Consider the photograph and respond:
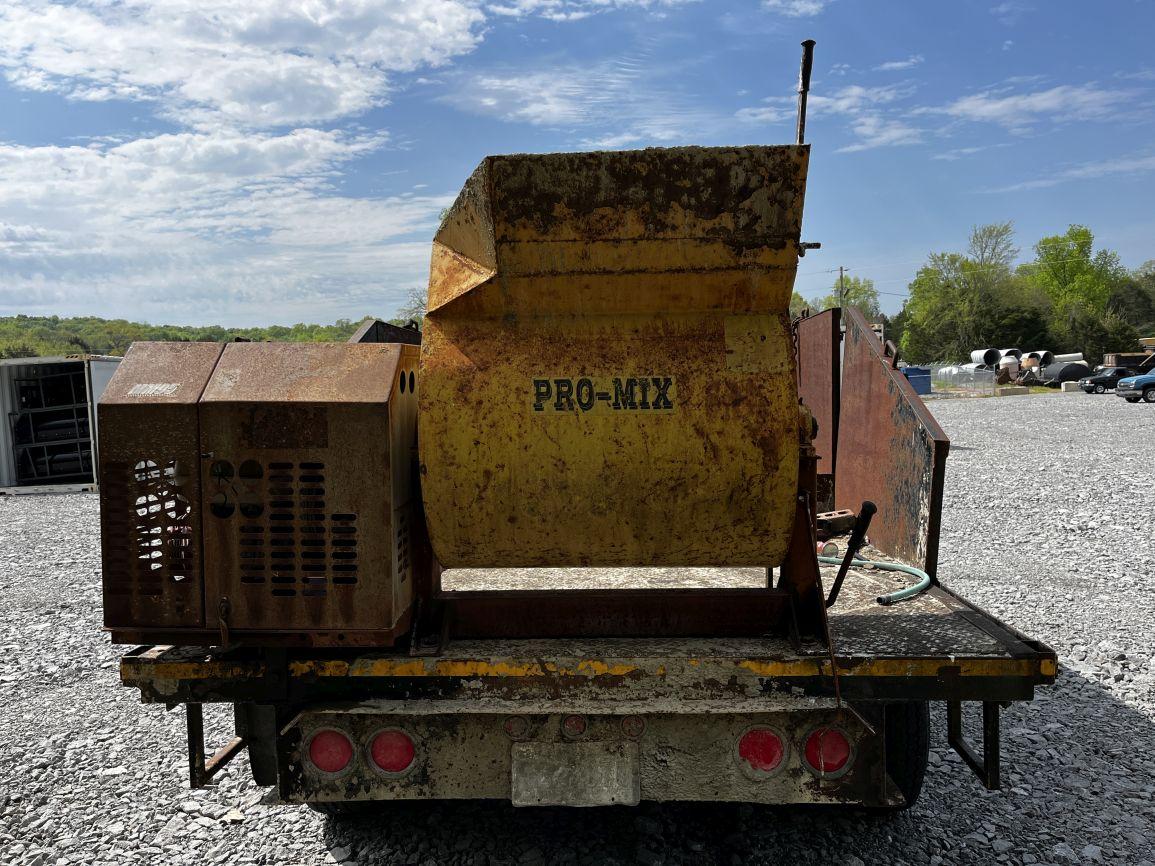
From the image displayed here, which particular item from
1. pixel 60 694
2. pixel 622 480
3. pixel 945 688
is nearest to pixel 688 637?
pixel 622 480

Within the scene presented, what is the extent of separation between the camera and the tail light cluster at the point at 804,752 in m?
2.57

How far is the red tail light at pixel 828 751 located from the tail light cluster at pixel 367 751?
1.25 meters

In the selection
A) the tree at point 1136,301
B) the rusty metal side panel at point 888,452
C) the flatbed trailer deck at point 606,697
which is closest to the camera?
the flatbed trailer deck at point 606,697

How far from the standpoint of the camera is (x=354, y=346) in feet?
8.54

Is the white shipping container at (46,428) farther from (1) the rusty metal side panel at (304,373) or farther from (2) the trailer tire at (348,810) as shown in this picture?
(1) the rusty metal side panel at (304,373)

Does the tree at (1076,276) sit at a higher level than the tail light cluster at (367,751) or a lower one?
higher

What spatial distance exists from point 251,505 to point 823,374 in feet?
9.53

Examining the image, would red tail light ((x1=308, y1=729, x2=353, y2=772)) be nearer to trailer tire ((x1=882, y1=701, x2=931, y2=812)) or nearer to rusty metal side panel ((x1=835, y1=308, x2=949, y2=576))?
trailer tire ((x1=882, y1=701, x2=931, y2=812))

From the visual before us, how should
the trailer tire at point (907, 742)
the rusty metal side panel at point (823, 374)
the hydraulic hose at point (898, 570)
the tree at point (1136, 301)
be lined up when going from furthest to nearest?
the tree at point (1136, 301)
the rusty metal side panel at point (823, 374)
the hydraulic hose at point (898, 570)
the trailer tire at point (907, 742)

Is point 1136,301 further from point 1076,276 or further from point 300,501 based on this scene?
point 300,501

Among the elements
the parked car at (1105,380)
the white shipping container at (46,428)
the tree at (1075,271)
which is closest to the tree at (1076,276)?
the tree at (1075,271)

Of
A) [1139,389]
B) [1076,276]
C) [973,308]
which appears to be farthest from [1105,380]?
[1076,276]

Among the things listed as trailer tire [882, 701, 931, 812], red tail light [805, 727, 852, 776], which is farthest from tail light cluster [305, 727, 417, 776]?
trailer tire [882, 701, 931, 812]

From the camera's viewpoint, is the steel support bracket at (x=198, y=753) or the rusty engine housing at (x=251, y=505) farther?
the steel support bracket at (x=198, y=753)
